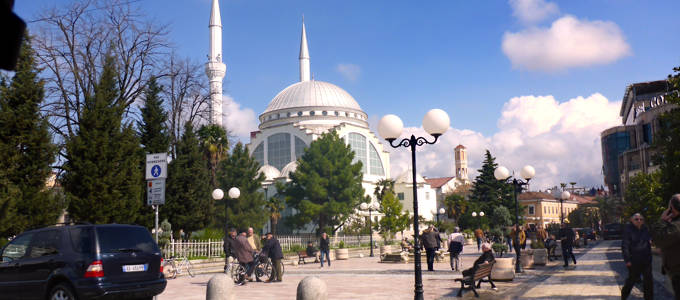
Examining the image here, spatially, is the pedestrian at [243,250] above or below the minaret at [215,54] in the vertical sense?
below

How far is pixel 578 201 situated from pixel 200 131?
385ft

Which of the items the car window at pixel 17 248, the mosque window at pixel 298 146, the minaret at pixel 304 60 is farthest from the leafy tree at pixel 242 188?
the minaret at pixel 304 60

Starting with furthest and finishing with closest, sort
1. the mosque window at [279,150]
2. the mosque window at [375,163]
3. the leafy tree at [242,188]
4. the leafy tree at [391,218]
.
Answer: the mosque window at [375,163]
the mosque window at [279,150]
the leafy tree at [391,218]
the leafy tree at [242,188]

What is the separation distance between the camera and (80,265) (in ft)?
28.1

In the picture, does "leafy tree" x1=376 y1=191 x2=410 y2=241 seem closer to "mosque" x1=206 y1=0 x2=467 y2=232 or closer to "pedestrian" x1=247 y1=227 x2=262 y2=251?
"mosque" x1=206 y1=0 x2=467 y2=232

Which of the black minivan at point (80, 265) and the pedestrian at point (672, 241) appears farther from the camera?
the black minivan at point (80, 265)

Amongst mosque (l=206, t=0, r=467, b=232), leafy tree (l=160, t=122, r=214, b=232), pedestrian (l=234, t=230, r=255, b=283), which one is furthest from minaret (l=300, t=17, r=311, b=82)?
pedestrian (l=234, t=230, r=255, b=283)

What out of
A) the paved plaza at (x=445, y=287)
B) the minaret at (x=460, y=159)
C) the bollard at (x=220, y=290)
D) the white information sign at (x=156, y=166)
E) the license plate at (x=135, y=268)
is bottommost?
the paved plaza at (x=445, y=287)

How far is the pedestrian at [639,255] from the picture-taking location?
852 cm

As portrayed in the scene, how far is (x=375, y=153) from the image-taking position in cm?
7388

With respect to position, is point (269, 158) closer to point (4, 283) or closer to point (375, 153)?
point (375, 153)

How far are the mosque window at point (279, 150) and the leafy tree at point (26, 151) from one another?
53518 millimetres

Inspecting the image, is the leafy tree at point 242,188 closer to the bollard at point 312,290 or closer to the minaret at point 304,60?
the bollard at point 312,290

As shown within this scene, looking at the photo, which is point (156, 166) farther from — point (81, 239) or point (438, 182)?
point (438, 182)
